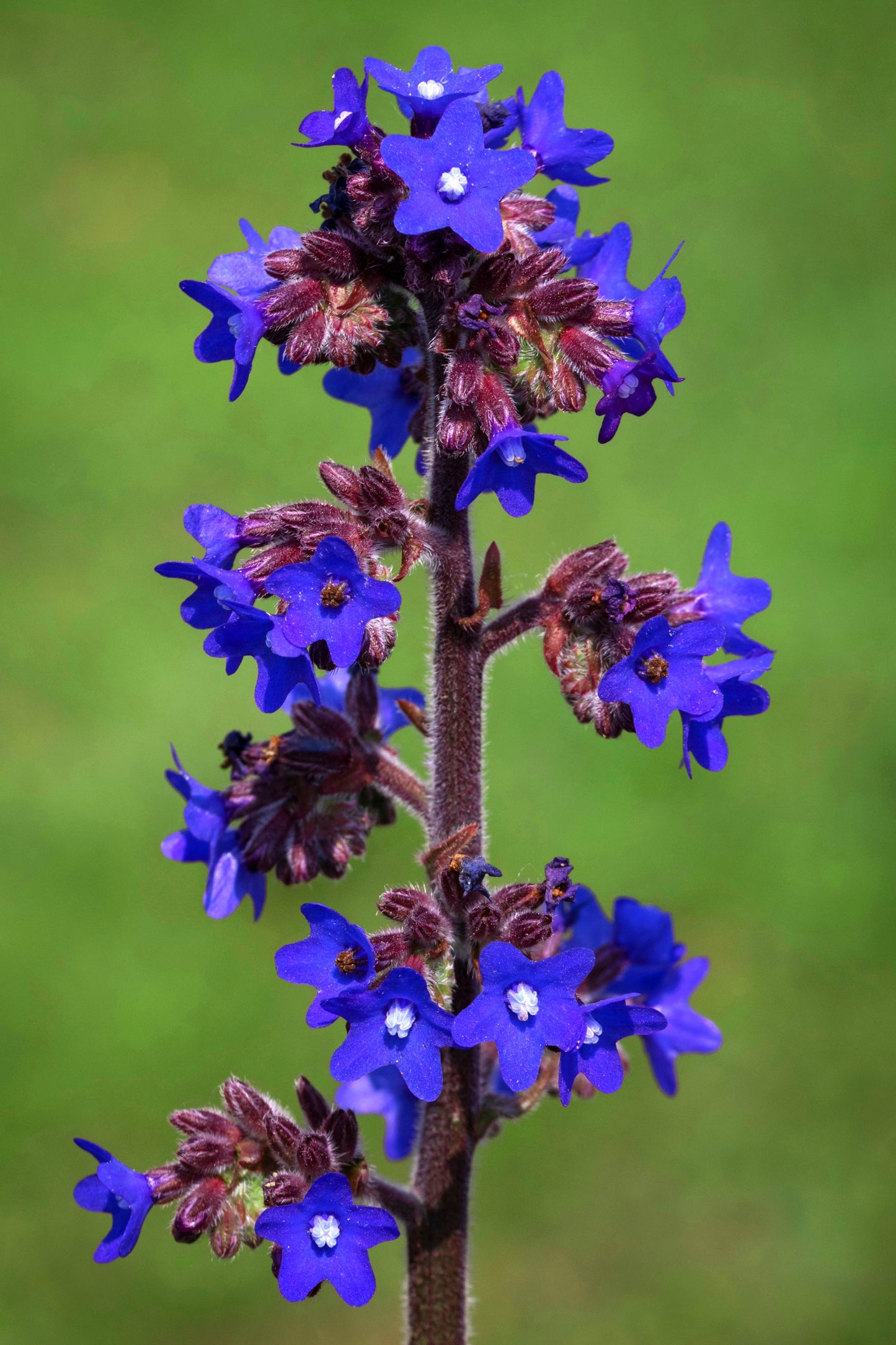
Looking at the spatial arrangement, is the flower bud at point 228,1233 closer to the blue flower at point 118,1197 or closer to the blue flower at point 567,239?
the blue flower at point 118,1197

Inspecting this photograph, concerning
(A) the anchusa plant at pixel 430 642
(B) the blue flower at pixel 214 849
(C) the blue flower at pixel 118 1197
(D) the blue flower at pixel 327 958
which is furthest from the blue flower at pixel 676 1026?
(C) the blue flower at pixel 118 1197

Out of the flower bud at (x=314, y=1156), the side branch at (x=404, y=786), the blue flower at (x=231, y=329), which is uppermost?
the blue flower at (x=231, y=329)

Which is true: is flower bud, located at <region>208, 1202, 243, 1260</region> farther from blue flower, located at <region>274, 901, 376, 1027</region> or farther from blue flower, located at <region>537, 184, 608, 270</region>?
blue flower, located at <region>537, 184, 608, 270</region>

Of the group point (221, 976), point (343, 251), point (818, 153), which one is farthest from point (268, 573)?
point (818, 153)

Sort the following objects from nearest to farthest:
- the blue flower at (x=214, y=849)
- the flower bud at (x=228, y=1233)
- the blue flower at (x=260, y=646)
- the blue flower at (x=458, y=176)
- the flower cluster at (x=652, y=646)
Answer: the blue flower at (x=458, y=176) < the blue flower at (x=260, y=646) < the flower cluster at (x=652, y=646) < the flower bud at (x=228, y=1233) < the blue flower at (x=214, y=849)

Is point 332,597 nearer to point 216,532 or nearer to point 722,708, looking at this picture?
point 216,532

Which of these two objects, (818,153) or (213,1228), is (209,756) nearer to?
(213,1228)

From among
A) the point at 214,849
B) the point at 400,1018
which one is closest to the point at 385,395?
the point at 214,849
